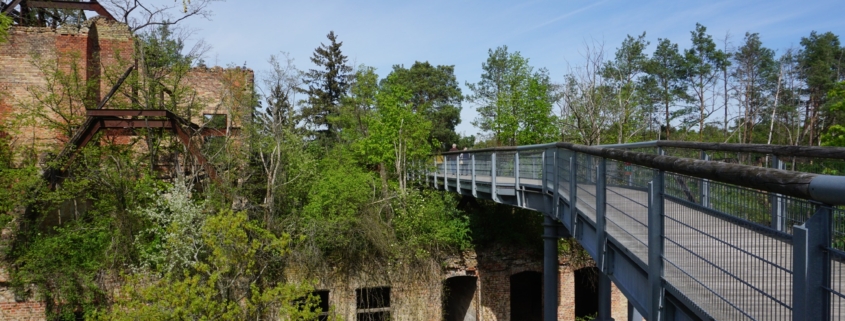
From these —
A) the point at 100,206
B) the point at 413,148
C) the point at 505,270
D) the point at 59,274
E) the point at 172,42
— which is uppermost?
the point at 172,42

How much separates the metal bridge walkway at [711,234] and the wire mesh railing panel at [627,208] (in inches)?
0.5

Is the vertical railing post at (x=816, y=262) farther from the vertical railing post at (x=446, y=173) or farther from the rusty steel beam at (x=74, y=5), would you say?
the rusty steel beam at (x=74, y=5)

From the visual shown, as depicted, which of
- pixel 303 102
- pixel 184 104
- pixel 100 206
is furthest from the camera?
pixel 303 102

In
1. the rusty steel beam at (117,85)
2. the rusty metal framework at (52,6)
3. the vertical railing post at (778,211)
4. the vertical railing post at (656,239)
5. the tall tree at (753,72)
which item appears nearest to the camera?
the vertical railing post at (778,211)

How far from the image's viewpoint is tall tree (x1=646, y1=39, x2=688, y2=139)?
1225 inches

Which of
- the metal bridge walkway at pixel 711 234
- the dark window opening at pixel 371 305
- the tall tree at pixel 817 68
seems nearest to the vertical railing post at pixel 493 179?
the metal bridge walkway at pixel 711 234

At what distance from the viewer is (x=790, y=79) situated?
3322 centimetres

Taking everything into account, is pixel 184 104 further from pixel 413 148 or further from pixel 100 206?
pixel 413 148

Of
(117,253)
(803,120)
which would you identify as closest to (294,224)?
(117,253)

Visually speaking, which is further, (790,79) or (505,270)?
(790,79)

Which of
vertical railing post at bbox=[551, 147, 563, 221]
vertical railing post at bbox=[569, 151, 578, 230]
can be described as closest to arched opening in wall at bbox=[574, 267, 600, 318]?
vertical railing post at bbox=[551, 147, 563, 221]

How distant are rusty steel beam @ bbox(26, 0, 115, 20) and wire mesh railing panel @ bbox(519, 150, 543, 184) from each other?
1766cm

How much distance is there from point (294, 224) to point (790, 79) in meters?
32.5

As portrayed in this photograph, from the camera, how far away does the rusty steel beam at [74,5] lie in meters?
20.5
